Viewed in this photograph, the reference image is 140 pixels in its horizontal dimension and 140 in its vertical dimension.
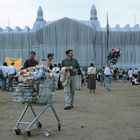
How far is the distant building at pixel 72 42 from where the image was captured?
89.4 meters

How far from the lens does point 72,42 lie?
3556 inches

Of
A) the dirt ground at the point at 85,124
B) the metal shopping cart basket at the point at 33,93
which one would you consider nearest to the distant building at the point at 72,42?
the dirt ground at the point at 85,124

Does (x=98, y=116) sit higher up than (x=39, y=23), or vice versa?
(x=39, y=23)

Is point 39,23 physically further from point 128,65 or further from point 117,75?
point 117,75

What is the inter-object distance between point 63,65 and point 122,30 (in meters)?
77.7

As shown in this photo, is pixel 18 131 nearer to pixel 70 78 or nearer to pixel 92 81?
pixel 70 78

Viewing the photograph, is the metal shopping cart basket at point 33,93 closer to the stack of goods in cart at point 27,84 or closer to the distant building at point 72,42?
the stack of goods in cart at point 27,84

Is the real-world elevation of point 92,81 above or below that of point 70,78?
below

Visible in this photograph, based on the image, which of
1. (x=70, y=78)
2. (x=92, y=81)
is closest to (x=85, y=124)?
(x=70, y=78)

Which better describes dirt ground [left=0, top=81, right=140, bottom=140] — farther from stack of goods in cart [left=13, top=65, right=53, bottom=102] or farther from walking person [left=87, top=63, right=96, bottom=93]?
walking person [left=87, top=63, right=96, bottom=93]

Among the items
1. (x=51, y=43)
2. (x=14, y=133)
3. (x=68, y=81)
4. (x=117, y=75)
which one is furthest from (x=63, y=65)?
(x=51, y=43)

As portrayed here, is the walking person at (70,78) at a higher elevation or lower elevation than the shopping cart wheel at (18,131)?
higher

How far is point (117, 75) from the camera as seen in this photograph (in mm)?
69000

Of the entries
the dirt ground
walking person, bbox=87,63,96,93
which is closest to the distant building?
walking person, bbox=87,63,96,93
